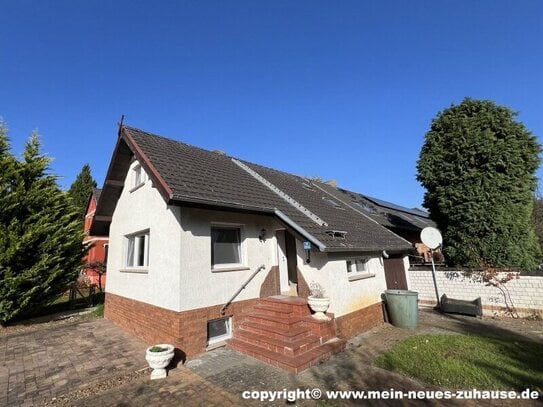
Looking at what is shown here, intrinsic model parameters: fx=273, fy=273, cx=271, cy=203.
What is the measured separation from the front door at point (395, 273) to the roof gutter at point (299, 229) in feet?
16.6

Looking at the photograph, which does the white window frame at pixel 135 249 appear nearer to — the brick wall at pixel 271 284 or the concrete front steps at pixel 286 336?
the brick wall at pixel 271 284

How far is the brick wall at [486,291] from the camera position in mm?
9242

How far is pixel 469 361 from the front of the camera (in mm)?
5902

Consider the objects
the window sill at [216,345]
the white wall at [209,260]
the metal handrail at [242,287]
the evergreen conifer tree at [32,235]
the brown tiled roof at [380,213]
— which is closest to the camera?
the white wall at [209,260]

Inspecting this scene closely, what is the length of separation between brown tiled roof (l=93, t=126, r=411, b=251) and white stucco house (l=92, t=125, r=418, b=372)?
2.3 inches

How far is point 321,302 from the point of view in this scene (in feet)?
23.5

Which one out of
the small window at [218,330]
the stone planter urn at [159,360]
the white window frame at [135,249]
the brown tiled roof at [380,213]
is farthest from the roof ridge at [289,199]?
the brown tiled roof at [380,213]

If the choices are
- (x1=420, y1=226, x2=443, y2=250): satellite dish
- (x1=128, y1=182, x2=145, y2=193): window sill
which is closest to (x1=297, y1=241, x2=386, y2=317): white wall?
(x1=420, y1=226, x2=443, y2=250): satellite dish

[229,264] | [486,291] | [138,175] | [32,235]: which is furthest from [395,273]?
[32,235]

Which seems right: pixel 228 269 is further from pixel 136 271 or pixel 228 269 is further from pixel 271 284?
pixel 136 271

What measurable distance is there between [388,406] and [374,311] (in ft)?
16.5

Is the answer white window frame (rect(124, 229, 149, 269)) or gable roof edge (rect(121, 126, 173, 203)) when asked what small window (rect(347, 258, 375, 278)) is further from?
white window frame (rect(124, 229, 149, 269))

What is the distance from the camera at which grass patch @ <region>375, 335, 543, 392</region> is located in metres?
5.01

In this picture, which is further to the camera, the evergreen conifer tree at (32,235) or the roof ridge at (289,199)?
the evergreen conifer tree at (32,235)
